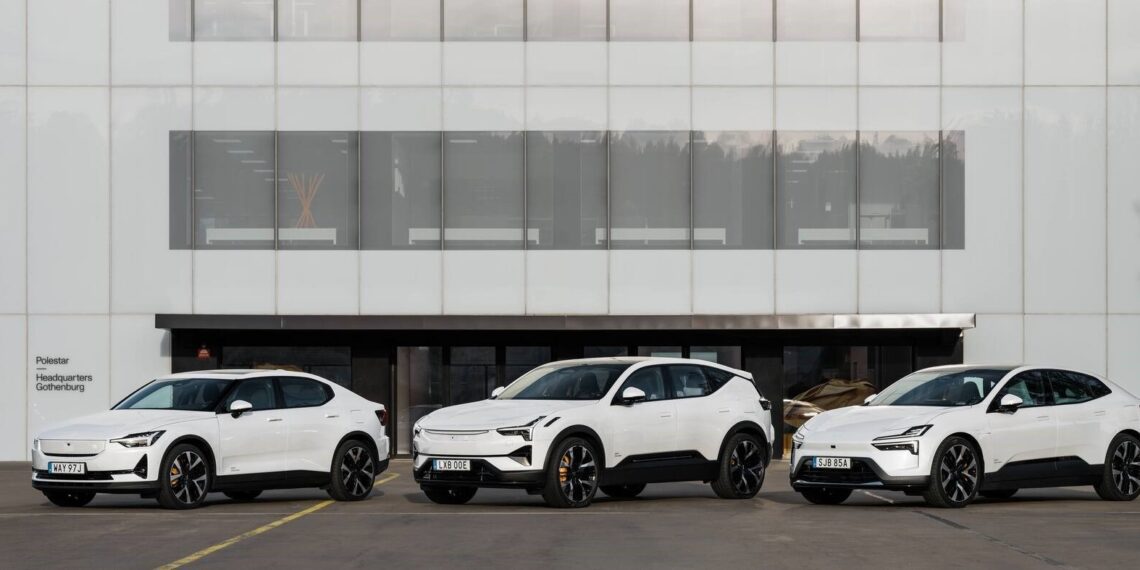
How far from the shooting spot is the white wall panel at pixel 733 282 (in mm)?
30812

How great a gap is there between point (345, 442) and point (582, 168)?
1326cm

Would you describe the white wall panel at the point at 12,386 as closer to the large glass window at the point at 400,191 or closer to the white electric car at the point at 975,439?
the large glass window at the point at 400,191

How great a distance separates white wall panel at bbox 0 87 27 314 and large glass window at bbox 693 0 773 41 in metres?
12.8

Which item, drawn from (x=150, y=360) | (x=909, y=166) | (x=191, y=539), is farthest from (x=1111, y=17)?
(x=191, y=539)

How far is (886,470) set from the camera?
16.7 m

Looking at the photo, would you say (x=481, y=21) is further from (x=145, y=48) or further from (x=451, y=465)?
(x=451, y=465)

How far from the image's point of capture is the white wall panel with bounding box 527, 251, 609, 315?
30.8m

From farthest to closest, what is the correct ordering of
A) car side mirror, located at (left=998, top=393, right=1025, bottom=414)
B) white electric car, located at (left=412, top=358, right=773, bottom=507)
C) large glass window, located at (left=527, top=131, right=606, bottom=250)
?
large glass window, located at (left=527, top=131, right=606, bottom=250) → car side mirror, located at (left=998, top=393, right=1025, bottom=414) → white electric car, located at (left=412, top=358, right=773, bottom=507)

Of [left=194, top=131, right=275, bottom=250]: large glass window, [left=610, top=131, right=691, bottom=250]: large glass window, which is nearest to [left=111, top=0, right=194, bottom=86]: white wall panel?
[left=194, top=131, right=275, bottom=250]: large glass window

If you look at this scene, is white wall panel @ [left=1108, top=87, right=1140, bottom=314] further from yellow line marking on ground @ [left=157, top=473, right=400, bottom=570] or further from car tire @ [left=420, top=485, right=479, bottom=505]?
yellow line marking on ground @ [left=157, top=473, right=400, bottom=570]

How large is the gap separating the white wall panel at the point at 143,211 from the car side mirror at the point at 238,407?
44.5 ft

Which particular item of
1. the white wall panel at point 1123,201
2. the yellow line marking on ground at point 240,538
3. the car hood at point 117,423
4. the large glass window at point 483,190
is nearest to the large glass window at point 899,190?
the white wall panel at point 1123,201

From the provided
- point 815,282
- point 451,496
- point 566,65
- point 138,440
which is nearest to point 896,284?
point 815,282

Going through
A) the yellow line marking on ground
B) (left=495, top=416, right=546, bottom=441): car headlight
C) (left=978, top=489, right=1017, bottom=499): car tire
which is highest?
(left=495, top=416, right=546, bottom=441): car headlight
